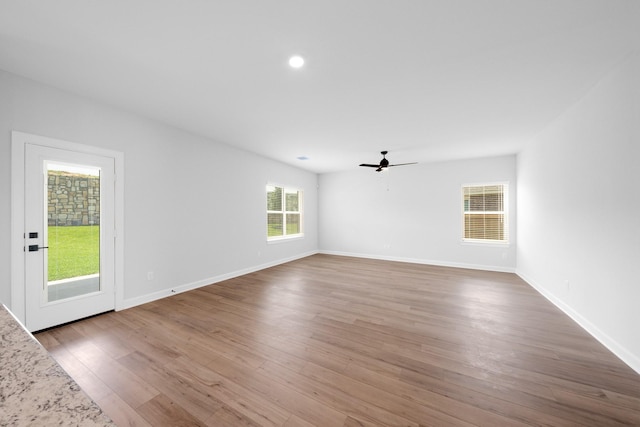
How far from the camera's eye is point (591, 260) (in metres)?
2.63

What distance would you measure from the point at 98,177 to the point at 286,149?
303 cm

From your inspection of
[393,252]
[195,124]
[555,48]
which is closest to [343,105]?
[555,48]

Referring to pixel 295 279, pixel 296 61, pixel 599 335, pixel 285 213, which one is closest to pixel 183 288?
pixel 295 279

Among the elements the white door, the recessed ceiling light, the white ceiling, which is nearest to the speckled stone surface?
the white ceiling

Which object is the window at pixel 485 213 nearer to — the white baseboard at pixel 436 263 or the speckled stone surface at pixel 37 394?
the white baseboard at pixel 436 263

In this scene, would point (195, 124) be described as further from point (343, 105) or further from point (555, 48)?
point (555, 48)

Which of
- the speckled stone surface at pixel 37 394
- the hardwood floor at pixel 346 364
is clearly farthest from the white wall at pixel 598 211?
the speckled stone surface at pixel 37 394

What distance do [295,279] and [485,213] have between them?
467 centimetres

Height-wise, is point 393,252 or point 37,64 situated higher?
point 37,64

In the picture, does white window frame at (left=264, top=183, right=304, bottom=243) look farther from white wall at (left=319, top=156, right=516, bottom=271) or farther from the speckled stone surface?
the speckled stone surface

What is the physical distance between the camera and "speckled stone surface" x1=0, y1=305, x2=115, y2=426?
419mm

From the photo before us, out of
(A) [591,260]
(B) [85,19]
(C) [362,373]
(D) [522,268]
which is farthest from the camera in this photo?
(D) [522,268]

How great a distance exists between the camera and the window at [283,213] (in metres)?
6.06

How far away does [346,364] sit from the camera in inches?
81.6
